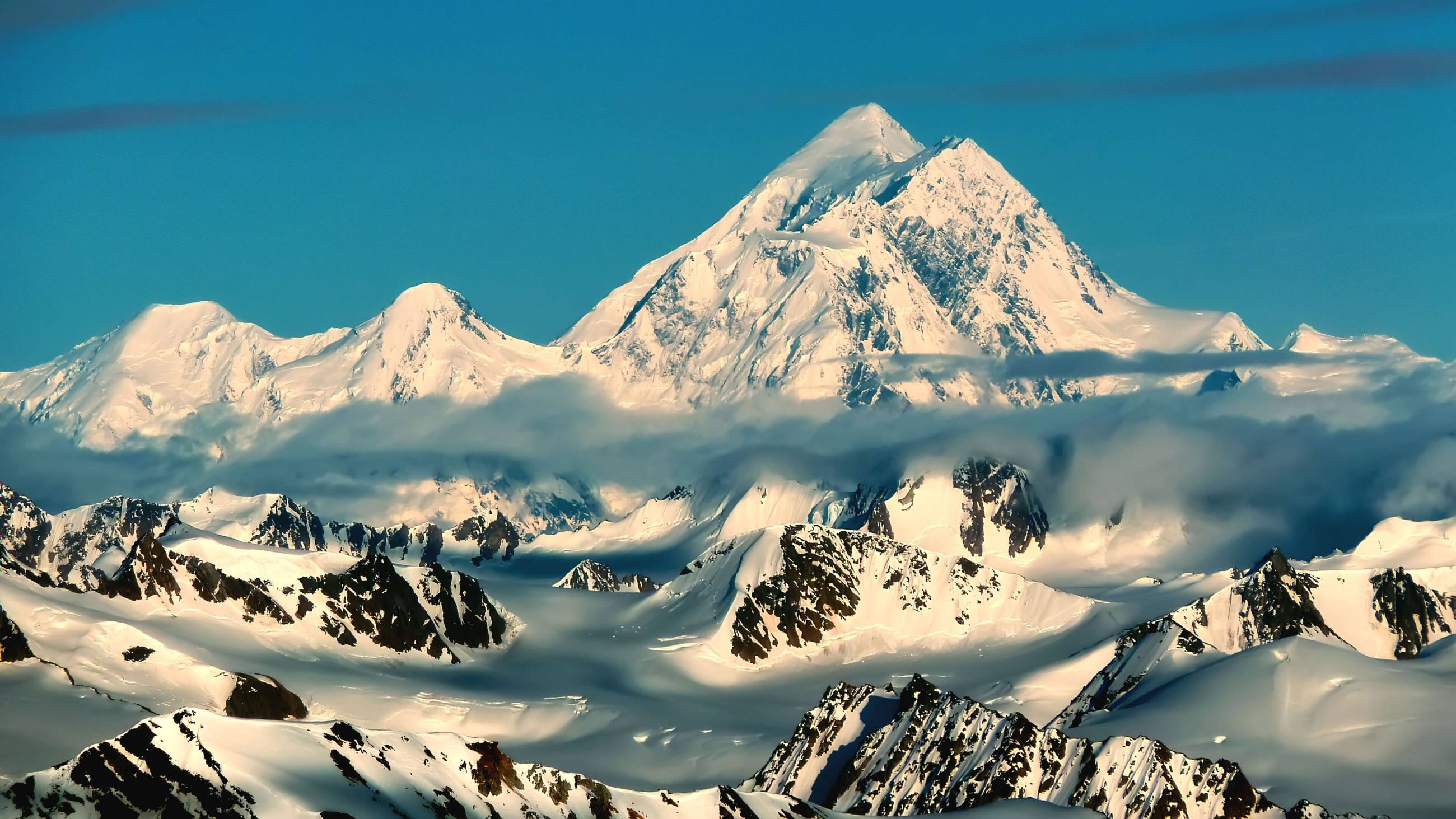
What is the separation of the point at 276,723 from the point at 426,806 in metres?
12.7

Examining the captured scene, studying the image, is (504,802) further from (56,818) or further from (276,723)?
(56,818)

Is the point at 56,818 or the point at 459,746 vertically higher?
the point at 459,746

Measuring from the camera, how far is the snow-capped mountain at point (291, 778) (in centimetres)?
15300

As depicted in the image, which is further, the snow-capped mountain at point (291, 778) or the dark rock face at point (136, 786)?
the snow-capped mountain at point (291, 778)

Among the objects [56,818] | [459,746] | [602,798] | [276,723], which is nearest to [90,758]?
[56,818]

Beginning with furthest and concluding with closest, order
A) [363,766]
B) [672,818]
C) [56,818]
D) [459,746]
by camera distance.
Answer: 1. [672,818]
2. [459,746]
3. [363,766]
4. [56,818]

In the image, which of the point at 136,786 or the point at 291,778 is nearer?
the point at 136,786

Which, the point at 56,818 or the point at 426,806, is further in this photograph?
the point at 426,806

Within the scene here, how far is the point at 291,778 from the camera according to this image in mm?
162125

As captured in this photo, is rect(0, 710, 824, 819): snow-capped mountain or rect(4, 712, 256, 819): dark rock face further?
rect(0, 710, 824, 819): snow-capped mountain

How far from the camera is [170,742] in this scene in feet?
520

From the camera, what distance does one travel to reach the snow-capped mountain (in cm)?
15300

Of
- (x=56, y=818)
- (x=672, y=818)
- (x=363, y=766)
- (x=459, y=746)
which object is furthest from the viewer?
(x=672, y=818)

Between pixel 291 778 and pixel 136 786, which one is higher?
pixel 291 778
